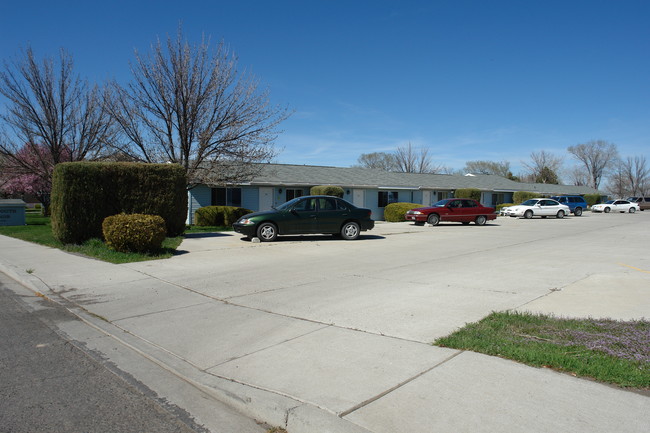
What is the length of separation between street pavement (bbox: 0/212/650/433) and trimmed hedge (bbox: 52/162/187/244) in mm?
1525

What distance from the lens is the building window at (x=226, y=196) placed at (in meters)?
25.5

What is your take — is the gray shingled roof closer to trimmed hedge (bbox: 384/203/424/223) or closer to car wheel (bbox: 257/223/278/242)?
trimmed hedge (bbox: 384/203/424/223)

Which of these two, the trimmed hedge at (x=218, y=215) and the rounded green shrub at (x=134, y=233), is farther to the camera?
the trimmed hedge at (x=218, y=215)

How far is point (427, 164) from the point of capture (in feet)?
235

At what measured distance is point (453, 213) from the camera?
24266mm

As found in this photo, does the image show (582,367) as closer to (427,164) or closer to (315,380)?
(315,380)

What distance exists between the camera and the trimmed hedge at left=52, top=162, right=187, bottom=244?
13.4 meters

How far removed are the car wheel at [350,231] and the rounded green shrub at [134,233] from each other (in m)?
6.28

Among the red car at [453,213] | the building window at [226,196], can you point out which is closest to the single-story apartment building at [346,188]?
the building window at [226,196]

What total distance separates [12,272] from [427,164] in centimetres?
6678

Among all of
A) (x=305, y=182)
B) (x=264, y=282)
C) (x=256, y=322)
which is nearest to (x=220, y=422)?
(x=256, y=322)

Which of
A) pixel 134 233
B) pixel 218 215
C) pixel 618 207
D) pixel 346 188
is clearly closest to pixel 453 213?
pixel 346 188

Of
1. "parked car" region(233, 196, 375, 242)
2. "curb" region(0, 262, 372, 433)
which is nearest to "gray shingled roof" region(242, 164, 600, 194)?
"parked car" region(233, 196, 375, 242)

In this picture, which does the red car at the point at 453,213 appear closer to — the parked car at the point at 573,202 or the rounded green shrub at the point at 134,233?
the rounded green shrub at the point at 134,233
